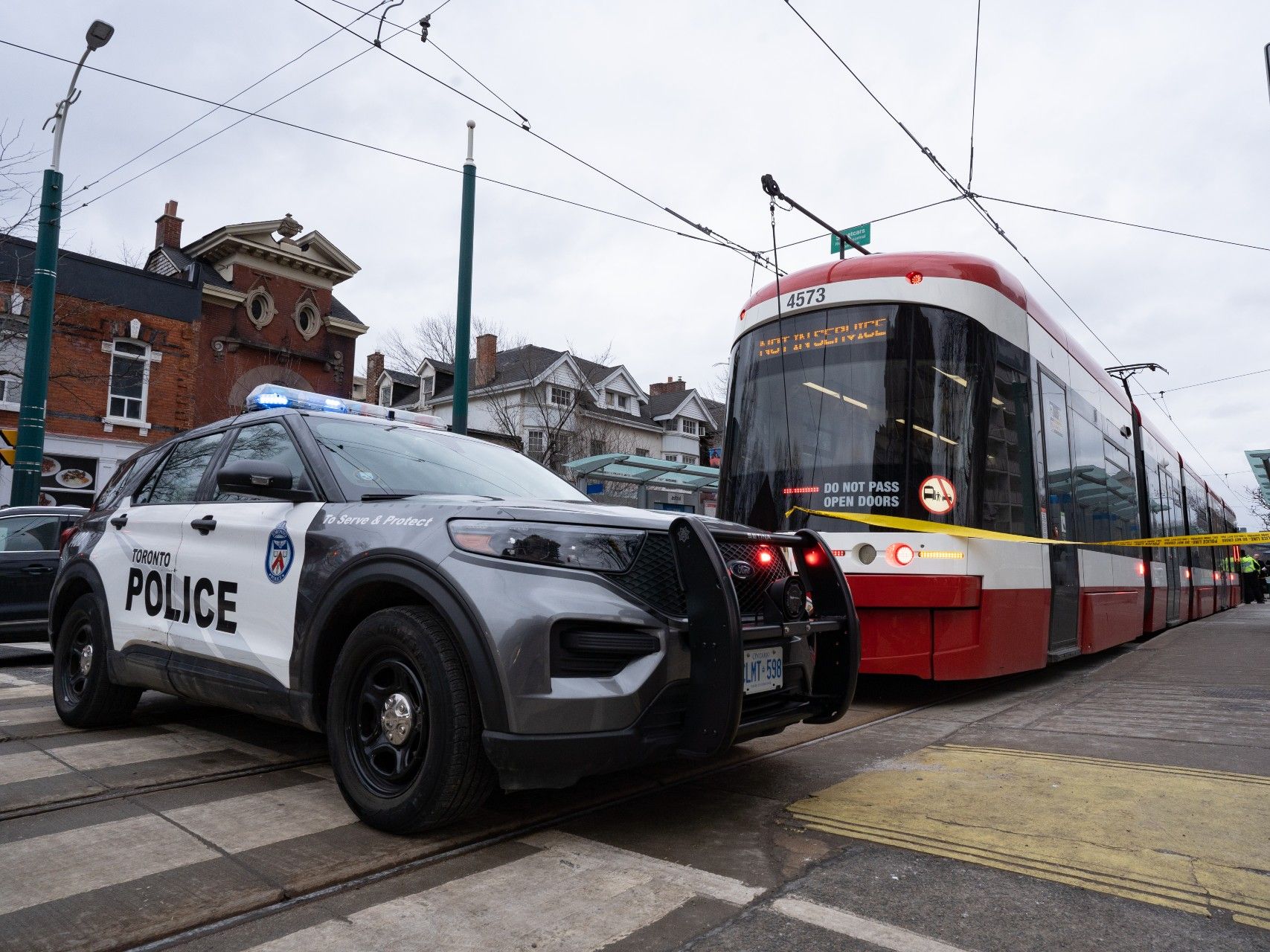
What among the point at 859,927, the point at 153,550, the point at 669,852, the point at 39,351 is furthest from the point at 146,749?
the point at 39,351

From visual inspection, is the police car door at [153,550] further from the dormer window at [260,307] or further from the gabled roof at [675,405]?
the gabled roof at [675,405]

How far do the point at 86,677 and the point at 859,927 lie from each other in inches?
182

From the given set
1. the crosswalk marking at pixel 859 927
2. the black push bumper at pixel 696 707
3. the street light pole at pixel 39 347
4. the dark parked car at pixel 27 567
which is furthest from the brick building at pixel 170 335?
the crosswalk marking at pixel 859 927

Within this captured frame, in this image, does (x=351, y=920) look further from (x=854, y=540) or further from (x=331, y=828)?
(x=854, y=540)

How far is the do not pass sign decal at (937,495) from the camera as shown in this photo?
680cm

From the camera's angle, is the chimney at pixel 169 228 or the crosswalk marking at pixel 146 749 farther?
the chimney at pixel 169 228

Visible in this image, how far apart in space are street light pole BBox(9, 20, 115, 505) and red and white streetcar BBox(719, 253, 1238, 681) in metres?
9.79

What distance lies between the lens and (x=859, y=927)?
2.72 metres

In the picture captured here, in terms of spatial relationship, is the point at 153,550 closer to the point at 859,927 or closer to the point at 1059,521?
the point at 859,927

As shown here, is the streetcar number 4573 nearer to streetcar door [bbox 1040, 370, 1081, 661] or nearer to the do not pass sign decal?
the do not pass sign decal

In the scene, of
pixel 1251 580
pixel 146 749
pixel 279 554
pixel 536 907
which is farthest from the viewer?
pixel 1251 580

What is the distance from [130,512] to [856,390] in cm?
499

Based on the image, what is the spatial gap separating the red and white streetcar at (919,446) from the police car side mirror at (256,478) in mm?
4114

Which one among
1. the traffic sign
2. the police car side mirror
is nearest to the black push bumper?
the police car side mirror
